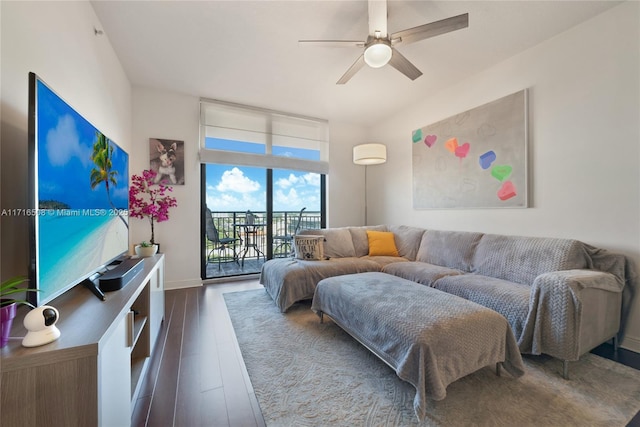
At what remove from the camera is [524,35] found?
2246mm

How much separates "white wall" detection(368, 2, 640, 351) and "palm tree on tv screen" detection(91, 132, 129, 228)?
11.3 feet

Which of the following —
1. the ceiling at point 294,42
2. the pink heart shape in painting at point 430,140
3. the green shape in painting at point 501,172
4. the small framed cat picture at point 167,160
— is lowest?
the green shape in painting at point 501,172

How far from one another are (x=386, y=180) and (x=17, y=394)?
420cm

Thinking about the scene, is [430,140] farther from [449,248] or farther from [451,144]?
[449,248]

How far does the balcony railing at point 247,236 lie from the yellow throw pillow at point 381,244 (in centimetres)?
138

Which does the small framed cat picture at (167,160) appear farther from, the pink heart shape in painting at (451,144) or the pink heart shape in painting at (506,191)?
the pink heart shape in painting at (506,191)

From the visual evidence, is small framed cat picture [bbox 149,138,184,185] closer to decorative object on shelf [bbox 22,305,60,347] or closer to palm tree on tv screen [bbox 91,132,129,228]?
palm tree on tv screen [bbox 91,132,129,228]

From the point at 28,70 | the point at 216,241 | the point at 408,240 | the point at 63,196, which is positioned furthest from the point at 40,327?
the point at 408,240

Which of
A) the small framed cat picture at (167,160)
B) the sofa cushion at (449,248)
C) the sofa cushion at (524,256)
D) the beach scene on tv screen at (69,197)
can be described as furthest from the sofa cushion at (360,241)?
the beach scene on tv screen at (69,197)

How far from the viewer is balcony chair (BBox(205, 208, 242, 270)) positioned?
3734 mm

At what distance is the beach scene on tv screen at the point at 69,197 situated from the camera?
0.93 meters

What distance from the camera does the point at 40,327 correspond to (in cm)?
78

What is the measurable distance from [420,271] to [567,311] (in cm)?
112

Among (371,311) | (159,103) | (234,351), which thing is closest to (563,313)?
(371,311)
